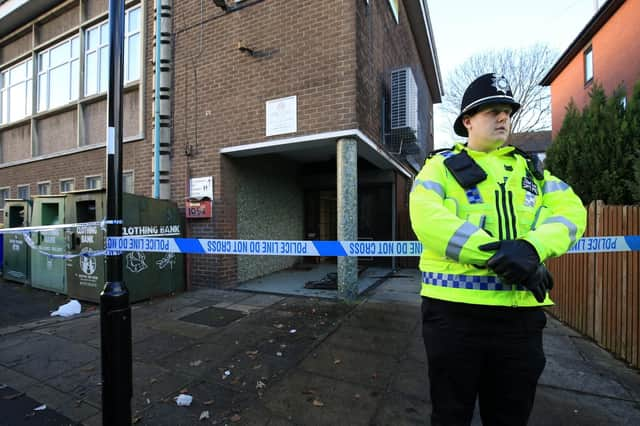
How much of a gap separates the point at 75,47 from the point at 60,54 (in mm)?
945

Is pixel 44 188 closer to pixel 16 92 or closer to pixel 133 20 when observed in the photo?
pixel 16 92

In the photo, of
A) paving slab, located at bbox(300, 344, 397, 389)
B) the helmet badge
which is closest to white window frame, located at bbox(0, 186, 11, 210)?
paving slab, located at bbox(300, 344, 397, 389)

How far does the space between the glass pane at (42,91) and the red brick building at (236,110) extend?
2.1 inches

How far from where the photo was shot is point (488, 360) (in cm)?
142

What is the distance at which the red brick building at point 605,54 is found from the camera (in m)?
10.2

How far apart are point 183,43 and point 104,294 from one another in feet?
20.6

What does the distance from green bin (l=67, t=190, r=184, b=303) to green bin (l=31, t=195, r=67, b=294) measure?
347 millimetres

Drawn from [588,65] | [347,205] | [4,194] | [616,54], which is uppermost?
[588,65]

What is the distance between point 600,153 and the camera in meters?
4.42

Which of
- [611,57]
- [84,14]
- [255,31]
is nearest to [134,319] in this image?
[255,31]

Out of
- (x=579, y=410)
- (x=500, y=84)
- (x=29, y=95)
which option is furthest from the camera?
(x=29, y=95)

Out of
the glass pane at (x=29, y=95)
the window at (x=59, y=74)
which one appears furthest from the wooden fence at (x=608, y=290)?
the glass pane at (x=29, y=95)

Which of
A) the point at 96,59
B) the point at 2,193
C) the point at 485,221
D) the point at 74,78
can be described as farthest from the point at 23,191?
the point at 485,221

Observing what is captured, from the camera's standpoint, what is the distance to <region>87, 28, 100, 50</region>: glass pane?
8.10 m
